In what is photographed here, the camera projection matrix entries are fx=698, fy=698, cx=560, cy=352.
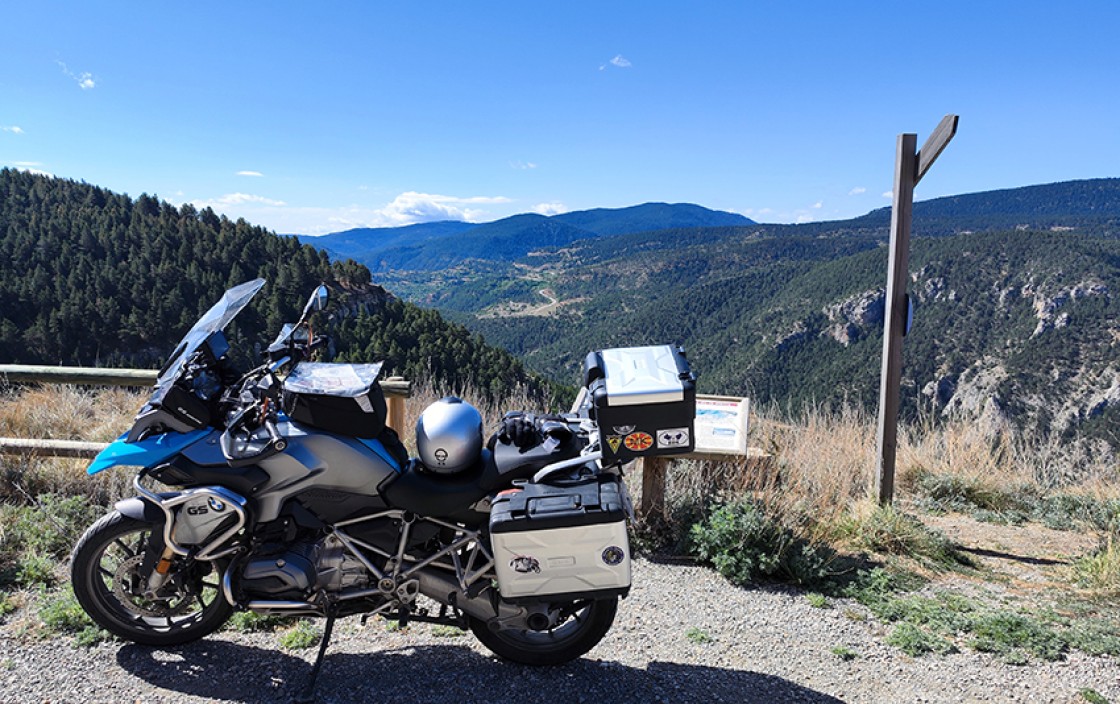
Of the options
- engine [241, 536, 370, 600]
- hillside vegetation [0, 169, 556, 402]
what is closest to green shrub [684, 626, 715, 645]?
engine [241, 536, 370, 600]

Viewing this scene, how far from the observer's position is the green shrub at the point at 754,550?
414cm

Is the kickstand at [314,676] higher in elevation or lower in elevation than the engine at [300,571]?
lower

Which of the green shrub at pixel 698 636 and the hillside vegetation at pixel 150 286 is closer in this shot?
the green shrub at pixel 698 636

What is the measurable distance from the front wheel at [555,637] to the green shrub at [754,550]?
1414 mm

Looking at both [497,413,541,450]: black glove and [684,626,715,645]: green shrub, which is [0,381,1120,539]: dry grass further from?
[497,413,541,450]: black glove

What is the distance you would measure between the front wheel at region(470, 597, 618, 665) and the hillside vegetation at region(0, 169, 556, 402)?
1209 inches

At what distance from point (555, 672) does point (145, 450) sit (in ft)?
6.46

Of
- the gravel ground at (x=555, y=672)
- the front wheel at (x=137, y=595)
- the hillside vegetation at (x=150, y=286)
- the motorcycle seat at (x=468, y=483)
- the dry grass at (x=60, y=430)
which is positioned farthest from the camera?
the hillside vegetation at (x=150, y=286)

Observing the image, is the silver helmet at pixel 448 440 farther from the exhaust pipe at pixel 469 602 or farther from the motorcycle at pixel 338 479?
the exhaust pipe at pixel 469 602

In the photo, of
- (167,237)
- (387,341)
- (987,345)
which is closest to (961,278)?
(987,345)

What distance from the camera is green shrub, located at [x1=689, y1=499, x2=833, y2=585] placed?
4.14 m

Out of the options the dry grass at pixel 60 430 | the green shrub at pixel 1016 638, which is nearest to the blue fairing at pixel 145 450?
the dry grass at pixel 60 430

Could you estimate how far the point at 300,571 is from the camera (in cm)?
286

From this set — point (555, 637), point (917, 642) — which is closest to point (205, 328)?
point (555, 637)
